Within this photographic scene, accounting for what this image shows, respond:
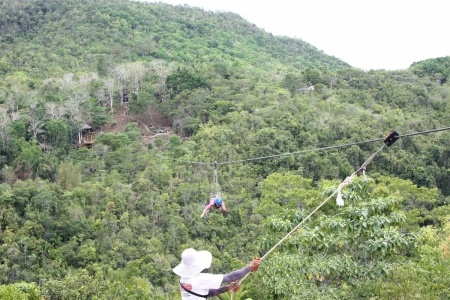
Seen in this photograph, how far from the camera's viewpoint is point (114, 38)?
42.3 m

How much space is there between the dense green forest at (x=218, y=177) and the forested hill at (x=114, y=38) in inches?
18.0

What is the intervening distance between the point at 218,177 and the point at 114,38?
25.1m

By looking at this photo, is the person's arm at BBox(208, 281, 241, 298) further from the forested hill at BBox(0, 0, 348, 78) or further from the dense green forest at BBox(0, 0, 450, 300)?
the forested hill at BBox(0, 0, 348, 78)

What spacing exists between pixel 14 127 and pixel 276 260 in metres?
18.8

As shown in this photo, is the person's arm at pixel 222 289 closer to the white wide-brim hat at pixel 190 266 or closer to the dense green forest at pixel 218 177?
the white wide-brim hat at pixel 190 266

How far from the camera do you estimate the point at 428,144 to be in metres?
23.3

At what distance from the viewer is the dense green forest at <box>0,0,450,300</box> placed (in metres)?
6.52

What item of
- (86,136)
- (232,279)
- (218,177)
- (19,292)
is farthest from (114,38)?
(232,279)

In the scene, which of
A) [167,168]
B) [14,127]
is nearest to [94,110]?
[14,127]

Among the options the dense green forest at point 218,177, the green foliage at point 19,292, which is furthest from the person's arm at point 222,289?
the green foliage at point 19,292

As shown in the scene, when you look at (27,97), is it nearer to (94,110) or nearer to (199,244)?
(94,110)

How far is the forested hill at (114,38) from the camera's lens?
37125mm

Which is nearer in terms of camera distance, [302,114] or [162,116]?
[302,114]

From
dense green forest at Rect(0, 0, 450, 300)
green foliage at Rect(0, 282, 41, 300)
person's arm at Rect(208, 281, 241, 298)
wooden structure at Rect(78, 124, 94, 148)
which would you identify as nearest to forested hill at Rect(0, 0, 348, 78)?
dense green forest at Rect(0, 0, 450, 300)
